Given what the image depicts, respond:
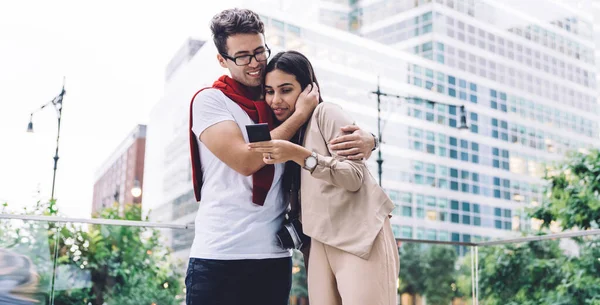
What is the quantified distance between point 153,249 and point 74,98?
38202 mm

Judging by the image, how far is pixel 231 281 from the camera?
1457 mm

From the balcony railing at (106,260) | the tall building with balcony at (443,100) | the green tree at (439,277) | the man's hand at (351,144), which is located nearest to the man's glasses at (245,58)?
the man's hand at (351,144)

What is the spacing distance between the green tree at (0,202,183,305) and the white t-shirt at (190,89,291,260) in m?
2.08

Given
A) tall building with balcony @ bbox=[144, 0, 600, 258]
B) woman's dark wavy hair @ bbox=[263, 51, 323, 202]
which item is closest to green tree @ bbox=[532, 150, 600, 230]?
woman's dark wavy hair @ bbox=[263, 51, 323, 202]

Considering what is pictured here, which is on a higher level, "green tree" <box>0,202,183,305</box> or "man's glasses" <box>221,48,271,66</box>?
"man's glasses" <box>221,48,271,66</box>

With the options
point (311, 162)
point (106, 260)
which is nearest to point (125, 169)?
point (106, 260)

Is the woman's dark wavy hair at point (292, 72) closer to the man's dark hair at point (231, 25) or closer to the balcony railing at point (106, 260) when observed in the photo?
the man's dark hair at point (231, 25)

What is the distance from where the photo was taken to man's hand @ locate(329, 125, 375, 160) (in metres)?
1.45

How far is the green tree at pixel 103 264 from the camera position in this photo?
3279mm

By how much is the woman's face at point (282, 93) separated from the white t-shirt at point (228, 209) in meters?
0.09

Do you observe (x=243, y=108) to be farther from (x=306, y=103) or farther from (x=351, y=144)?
(x=351, y=144)

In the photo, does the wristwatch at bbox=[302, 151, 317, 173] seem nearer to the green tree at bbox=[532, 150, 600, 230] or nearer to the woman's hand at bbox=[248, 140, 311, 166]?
the woman's hand at bbox=[248, 140, 311, 166]

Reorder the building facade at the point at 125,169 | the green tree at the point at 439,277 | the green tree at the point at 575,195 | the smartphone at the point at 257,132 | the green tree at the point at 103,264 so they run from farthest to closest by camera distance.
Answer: the building facade at the point at 125,169 < the green tree at the point at 575,195 < the green tree at the point at 439,277 < the green tree at the point at 103,264 < the smartphone at the point at 257,132

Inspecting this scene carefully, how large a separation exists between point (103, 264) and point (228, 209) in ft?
8.20
